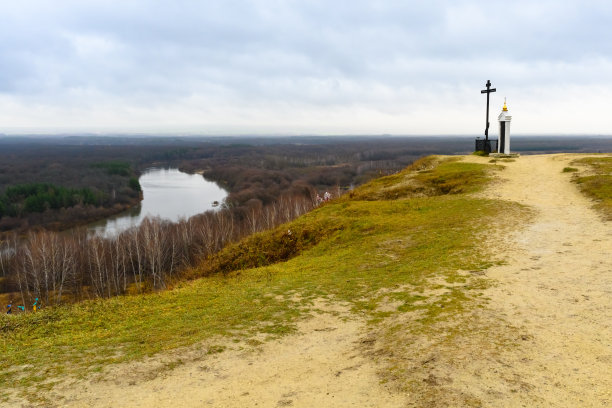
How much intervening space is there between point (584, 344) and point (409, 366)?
2.54m

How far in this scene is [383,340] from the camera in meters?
6.38

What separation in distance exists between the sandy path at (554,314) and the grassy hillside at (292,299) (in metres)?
0.77

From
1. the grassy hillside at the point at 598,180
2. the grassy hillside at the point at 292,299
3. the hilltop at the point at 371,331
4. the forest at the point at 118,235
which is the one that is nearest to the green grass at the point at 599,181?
the grassy hillside at the point at 598,180

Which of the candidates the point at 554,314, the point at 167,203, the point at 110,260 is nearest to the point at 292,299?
the point at 554,314

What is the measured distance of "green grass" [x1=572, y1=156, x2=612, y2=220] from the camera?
1387 cm

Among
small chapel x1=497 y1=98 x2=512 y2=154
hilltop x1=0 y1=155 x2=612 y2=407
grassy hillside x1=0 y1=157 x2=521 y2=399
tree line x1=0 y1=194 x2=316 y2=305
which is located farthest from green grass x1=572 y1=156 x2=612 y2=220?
tree line x1=0 y1=194 x2=316 y2=305

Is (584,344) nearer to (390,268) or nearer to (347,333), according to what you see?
(347,333)

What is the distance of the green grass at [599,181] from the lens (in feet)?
45.5

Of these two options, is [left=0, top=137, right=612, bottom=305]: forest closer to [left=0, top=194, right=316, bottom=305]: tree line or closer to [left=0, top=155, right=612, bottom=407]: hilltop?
[left=0, top=194, right=316, bottom=305]: tree line

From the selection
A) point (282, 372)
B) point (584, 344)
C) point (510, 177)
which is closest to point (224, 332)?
point (282, 372)

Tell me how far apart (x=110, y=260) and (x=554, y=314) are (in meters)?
41.2

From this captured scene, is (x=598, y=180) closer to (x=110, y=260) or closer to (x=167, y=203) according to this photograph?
(x=110, y=260)

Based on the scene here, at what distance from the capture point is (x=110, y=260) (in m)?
40.5

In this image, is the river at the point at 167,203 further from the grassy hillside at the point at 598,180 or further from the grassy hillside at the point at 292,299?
the grassy hillside at the point at 598,180
